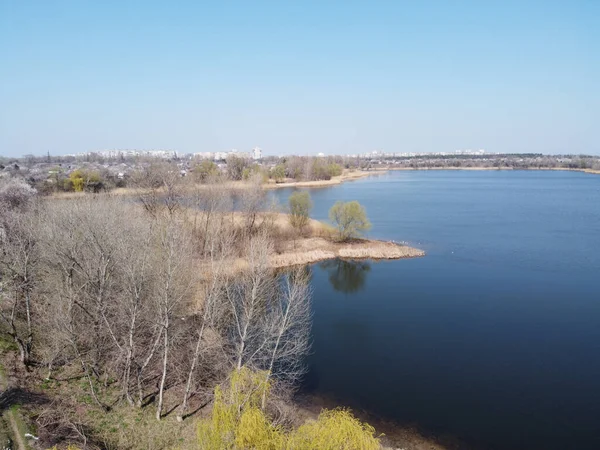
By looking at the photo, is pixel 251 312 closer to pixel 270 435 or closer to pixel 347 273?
pixel 270 435

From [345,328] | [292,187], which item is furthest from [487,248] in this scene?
[292,187]

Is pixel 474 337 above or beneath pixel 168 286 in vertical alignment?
beneath

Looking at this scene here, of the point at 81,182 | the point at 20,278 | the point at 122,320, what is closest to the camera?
the point at 122,320

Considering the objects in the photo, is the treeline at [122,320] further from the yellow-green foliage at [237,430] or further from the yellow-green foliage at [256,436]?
the yellow-green foliage at [256,436]

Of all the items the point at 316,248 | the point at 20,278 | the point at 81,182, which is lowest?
the point at 316,248

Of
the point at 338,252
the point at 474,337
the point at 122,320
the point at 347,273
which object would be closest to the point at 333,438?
the point at 122,320

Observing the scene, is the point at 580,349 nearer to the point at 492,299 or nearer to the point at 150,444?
the point at 492,299

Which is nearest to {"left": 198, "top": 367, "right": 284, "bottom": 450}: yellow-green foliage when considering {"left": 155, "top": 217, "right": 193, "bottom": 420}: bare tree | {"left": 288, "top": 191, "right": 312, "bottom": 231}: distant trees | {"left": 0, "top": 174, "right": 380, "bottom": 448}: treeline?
{"left": 0, "top": 174, "right": 380, "bottom": 448}: treeline
